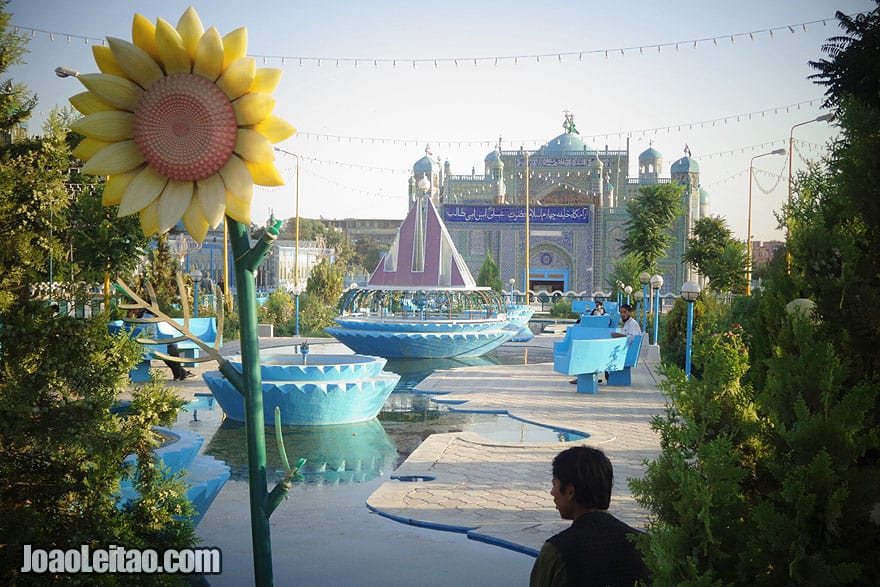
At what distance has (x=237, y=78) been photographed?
2.54m

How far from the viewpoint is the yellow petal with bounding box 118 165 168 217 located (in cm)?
254

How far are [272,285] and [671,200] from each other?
24.1 metres

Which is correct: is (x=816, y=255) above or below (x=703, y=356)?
above

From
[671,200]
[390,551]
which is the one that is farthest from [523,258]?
[390,551]

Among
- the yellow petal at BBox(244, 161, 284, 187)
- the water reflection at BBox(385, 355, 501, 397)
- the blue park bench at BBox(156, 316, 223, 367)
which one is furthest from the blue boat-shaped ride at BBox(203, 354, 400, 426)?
the yellow petal at BBox(244, 161, 284, 187)

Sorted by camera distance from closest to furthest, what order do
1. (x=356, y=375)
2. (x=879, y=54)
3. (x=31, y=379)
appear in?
(x=879, y=54) → (x=31, y=379) → (x=356, y=375)

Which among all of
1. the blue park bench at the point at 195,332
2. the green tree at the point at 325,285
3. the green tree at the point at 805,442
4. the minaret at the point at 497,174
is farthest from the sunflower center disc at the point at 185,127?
the minaret at the point at 497,174

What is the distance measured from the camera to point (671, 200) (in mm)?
29203

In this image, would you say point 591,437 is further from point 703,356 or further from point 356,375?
point 703,356

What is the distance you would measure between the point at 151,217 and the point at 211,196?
0.21 meters

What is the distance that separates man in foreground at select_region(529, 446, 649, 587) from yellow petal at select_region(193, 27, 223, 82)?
1.67 metres

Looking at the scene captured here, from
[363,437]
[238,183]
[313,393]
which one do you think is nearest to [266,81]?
[238,183]

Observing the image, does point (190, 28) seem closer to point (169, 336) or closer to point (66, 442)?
point (66, 442)

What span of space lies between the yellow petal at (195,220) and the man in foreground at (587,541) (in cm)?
139
